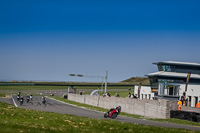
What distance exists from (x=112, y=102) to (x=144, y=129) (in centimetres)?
3409

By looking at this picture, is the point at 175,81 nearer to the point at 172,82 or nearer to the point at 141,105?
the point at 172,82

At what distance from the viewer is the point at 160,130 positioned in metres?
18.0

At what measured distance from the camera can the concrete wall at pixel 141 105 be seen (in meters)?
33.5

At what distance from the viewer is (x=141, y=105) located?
136 ft

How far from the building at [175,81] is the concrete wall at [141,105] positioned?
16.1 meters

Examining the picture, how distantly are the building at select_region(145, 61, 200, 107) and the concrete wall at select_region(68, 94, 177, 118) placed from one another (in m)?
16.1

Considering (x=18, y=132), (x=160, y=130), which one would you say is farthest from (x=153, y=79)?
(x=18, y=132)

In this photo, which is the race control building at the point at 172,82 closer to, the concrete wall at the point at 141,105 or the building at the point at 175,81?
the building at the point at 175,81

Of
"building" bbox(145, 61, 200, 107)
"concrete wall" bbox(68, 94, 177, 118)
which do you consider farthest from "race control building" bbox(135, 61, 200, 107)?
"concrete wall" bbox(68, 94, 177, 118)

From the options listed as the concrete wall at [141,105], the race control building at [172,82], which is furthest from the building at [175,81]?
the concrete wall at [141,105]

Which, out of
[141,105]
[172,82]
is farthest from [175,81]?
[141,105]

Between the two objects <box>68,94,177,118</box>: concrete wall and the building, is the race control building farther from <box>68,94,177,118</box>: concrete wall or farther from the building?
<box>68,94,177,118</box>: concrete wall

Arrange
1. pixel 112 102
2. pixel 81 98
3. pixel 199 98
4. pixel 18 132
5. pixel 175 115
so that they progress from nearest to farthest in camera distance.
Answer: pixel 18 132 → pixel 175 115 → pixel 112 102 → pixel 199 98 → pixel 81 98

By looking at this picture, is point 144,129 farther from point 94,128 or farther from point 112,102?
point 112,102
